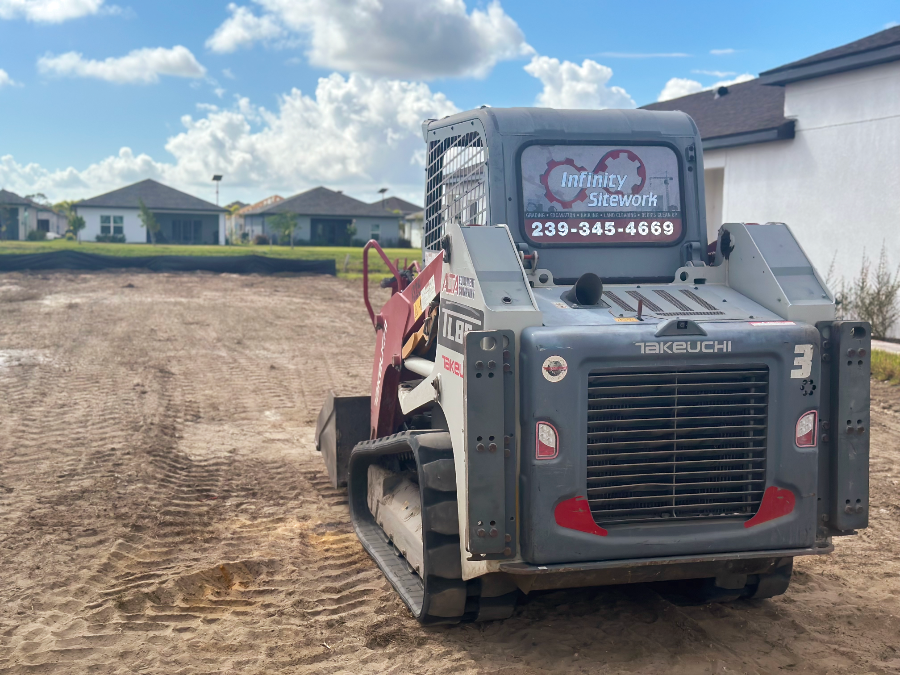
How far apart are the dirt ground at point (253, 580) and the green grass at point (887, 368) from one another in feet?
1.25

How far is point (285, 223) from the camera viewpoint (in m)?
53.6

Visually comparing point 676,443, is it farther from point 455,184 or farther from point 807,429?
point 455,184

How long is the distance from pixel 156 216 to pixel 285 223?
9426 mm

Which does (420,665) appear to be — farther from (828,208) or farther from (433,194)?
(828,208)

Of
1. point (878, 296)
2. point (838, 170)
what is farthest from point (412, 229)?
point (878, 296)

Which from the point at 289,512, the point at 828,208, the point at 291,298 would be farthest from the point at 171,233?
the point at 289,512

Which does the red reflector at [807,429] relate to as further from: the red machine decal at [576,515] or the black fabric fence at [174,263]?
the black fabric fence at [174,263]

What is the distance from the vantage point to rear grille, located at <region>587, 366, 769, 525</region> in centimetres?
413

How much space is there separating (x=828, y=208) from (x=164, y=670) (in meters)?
15.3

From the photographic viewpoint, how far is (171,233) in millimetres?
56594

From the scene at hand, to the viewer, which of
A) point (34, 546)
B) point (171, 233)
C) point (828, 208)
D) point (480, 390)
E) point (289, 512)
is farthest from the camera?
point (171, 233)

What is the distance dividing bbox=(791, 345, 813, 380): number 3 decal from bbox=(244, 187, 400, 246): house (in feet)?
177

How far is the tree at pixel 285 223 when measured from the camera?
5366cm

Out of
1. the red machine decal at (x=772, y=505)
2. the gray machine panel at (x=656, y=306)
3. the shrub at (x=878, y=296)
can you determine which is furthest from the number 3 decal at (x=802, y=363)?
the shrub at (x=878, y=296)
